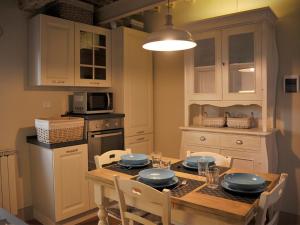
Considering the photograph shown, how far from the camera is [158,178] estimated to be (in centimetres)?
156

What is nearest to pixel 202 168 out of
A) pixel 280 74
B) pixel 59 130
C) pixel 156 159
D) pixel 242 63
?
pixel 156 159

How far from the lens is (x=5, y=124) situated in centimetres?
278

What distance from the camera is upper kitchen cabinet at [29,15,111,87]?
2.77m

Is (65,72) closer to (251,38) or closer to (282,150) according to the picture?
(251,38)

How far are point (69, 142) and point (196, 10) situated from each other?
7.12ft

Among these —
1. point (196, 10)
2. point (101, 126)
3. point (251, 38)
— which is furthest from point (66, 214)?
point (196, 10)

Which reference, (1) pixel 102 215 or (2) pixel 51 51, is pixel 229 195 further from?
(2) pixel 51 51

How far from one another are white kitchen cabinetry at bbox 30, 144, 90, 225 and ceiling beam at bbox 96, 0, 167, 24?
1.56 meters

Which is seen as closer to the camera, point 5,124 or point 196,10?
point 5,124

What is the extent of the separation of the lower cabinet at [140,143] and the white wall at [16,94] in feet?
3.67

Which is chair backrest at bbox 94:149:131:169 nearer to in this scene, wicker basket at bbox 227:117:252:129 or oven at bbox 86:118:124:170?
oven at bbox 86:118:124:170

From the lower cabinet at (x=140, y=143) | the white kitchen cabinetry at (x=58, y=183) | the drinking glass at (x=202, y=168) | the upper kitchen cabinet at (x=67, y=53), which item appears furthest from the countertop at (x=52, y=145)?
the drinking glass at (x=202, y=168)

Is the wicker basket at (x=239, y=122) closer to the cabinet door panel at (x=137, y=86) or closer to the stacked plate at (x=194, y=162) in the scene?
the stacked plate at (x=194, y=162)

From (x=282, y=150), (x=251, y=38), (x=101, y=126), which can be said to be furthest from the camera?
(x=101, y=126)
